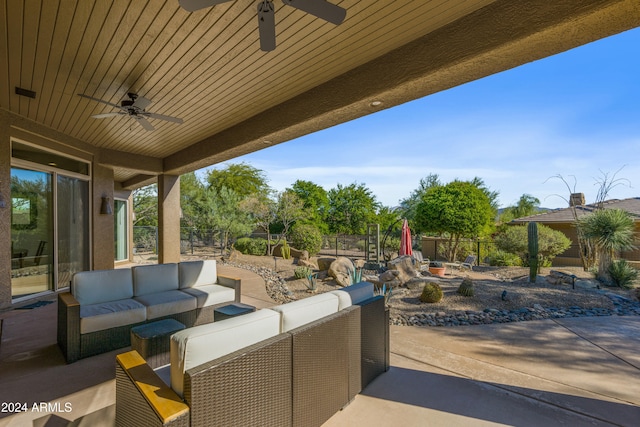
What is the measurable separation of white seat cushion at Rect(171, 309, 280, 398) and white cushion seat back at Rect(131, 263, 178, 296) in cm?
281

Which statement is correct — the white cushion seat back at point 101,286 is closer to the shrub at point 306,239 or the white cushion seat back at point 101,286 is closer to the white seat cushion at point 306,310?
the white seat cushion at point 306,310

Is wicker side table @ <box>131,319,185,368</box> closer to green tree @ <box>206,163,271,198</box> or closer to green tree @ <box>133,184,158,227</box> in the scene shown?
green tree @ <box>133,184,158,227</box>

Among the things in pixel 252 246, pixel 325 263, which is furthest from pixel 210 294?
pixel 252 246

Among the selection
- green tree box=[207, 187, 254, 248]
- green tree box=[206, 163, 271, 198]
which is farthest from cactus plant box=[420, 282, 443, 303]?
green tree box=[206, 163, 271, 198]

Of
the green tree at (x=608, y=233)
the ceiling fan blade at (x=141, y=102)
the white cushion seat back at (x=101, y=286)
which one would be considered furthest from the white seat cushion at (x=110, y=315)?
the green tree at (x=608, y=233)

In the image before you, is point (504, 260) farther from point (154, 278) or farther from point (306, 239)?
point (154, 278)

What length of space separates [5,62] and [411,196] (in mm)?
29747

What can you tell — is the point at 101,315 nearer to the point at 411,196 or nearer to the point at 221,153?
the point at 221,153

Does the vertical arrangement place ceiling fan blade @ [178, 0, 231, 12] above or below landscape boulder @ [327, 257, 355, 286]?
above

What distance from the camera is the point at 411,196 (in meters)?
29.7

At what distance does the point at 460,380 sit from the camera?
2.45 m

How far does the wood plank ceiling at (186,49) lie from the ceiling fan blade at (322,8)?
0.35 m

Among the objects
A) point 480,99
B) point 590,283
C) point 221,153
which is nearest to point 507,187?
point 480,99

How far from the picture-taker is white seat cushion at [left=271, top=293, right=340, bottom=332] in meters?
1.73
